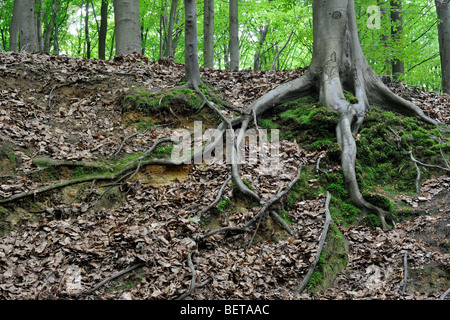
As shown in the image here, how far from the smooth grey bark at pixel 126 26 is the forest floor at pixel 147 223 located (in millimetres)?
2651

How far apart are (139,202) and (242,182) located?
1679 millimetres

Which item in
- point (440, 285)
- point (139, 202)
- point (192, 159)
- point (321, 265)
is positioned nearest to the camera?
point (440, 285)

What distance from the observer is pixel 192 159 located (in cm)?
627

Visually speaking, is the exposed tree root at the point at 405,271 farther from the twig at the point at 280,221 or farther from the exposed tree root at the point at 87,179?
the exposed tree root at the point at 87,179

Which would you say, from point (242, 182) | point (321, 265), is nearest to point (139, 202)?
point (242, 182)

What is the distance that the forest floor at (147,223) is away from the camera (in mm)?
4145

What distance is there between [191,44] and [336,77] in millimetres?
3138

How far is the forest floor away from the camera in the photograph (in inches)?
163

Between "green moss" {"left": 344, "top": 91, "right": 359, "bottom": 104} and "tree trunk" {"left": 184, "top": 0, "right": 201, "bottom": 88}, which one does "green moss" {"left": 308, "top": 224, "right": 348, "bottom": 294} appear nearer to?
"green moss" {"left": 344, "top": 91, "right": 359, "bottom": 104}

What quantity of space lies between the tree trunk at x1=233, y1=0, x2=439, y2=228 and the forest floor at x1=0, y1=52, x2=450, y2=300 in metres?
1.28

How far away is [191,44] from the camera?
24.0ft

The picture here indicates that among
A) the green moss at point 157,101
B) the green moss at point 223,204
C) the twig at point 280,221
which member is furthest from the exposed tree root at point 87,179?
the twig at point 280,221

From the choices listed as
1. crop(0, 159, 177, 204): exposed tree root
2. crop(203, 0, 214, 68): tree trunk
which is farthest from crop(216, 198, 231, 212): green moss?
crop(203, 0, 214, 68): tree trunk
